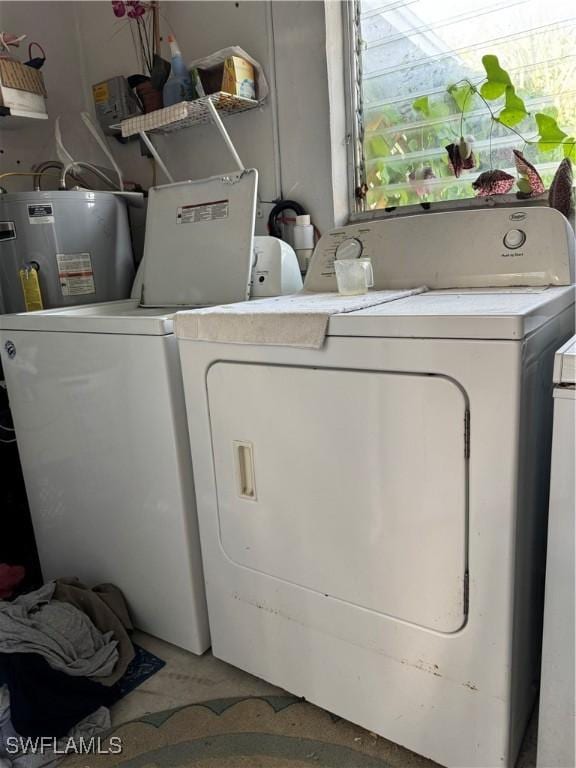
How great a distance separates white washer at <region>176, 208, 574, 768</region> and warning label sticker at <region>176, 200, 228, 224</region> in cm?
68

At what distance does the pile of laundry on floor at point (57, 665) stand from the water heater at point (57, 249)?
3.51 ft

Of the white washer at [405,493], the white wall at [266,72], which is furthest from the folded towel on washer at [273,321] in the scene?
the white wall at [266,72]

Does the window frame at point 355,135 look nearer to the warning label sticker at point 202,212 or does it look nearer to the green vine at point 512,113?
the green vine at point 512,113

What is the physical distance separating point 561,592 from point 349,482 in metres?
0.41

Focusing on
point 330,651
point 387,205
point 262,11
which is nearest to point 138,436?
point 330,651

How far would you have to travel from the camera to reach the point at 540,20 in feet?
5.09

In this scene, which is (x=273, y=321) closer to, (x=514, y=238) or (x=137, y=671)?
(x=514, y=238)

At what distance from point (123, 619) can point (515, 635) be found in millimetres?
1091

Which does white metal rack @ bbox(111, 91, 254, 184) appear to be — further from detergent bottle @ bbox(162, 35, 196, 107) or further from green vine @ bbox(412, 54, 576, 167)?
green vine @ bbox(412, 54, 576, 167)

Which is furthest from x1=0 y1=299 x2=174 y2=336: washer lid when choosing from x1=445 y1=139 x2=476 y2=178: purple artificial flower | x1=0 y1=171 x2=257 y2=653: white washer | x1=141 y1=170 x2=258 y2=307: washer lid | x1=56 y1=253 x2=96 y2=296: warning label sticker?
x1=445 y1=139 x2=476 y2=178: purple artificial flower

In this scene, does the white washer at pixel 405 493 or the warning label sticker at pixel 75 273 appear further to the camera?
the warning label sticker at pixel 75 273

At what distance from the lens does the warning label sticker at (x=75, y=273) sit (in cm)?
200

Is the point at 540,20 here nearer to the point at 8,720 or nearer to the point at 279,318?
the point at 279,318

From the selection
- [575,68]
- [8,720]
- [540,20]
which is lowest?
[8,720]
